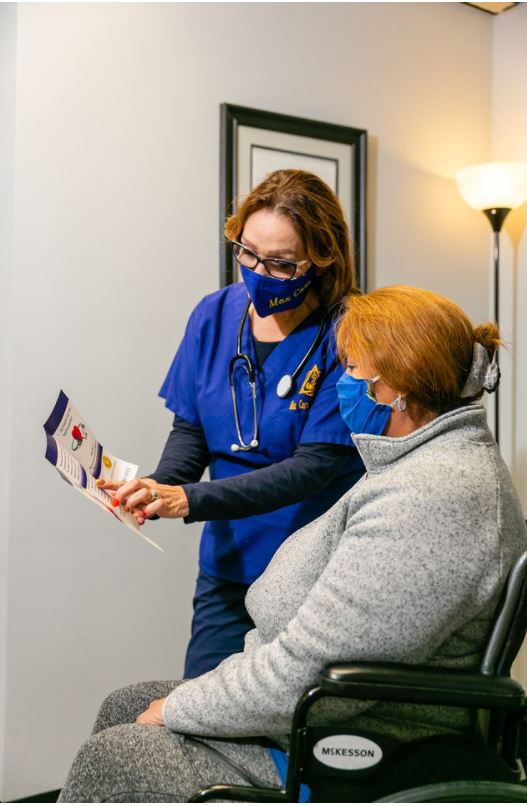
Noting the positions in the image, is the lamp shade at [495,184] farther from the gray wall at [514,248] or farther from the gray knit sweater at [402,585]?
the gray knit sweater at [402,585]

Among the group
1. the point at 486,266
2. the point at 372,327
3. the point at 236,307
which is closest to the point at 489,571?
the point at 372,327

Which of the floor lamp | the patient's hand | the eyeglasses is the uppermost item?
the floor lamp

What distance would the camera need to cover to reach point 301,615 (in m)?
1.20

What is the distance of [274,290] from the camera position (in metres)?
1.72

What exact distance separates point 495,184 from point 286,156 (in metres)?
0.79

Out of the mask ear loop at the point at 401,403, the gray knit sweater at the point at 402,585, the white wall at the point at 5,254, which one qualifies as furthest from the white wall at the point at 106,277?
the mask ear loop at the point at 401,403

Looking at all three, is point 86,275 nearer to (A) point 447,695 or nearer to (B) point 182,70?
(B) point 182,70

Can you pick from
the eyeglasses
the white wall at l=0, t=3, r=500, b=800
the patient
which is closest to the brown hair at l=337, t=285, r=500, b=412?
the patient

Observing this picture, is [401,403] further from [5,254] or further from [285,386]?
[5,254]

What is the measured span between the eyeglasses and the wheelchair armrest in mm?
→ 843

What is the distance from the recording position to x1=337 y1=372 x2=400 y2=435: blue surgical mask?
133 centimetres

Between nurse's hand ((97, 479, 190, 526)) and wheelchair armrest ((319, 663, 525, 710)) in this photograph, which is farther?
nurse's hand ((97, 479, 190, 526))

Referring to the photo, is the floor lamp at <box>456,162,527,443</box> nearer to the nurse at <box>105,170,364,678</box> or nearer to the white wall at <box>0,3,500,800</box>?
the white wall at <box>0,3,500,800</box>

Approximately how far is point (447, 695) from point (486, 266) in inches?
102
